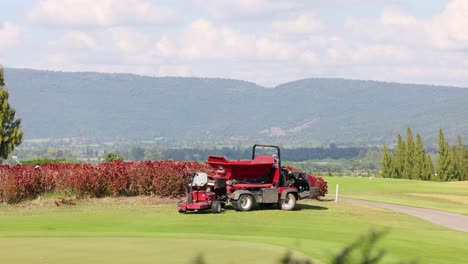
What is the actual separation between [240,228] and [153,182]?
9877 mm

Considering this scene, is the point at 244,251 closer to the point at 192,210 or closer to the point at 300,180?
the point at 192,210

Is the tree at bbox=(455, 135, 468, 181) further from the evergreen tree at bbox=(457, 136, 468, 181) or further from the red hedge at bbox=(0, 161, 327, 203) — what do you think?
the red hedge at bbox=(0, 161, 327, 203)

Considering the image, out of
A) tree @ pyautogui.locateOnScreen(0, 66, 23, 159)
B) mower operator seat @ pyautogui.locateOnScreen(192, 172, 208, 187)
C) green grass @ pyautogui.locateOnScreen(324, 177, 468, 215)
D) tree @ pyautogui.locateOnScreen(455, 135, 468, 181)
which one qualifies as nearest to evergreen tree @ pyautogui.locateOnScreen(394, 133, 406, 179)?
tree @ pyautogui.locateOnScreen(455, 135, 468, 181)

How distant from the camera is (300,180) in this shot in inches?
1217

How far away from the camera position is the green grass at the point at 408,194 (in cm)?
4289

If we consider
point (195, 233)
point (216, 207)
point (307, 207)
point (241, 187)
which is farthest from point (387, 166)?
point (195, 233)

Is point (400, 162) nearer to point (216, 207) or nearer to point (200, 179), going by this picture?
point (200, 179)

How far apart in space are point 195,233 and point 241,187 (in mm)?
7457

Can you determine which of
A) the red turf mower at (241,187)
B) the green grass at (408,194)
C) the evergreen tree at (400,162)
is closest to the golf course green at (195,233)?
the red turf mower at (241,187)

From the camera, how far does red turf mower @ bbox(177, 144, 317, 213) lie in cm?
2823

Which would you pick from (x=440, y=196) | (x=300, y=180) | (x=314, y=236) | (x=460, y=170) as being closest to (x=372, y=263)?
(x=314, y=236)

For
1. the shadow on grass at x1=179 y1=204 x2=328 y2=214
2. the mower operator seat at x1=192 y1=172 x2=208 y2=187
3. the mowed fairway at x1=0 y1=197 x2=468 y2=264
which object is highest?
the mower operator seat at x1=192 y1=172 x2=208 y2=187

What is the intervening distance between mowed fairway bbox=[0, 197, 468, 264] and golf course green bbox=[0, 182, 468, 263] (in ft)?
Answer: 0.07

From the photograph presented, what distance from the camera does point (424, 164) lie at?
114m
